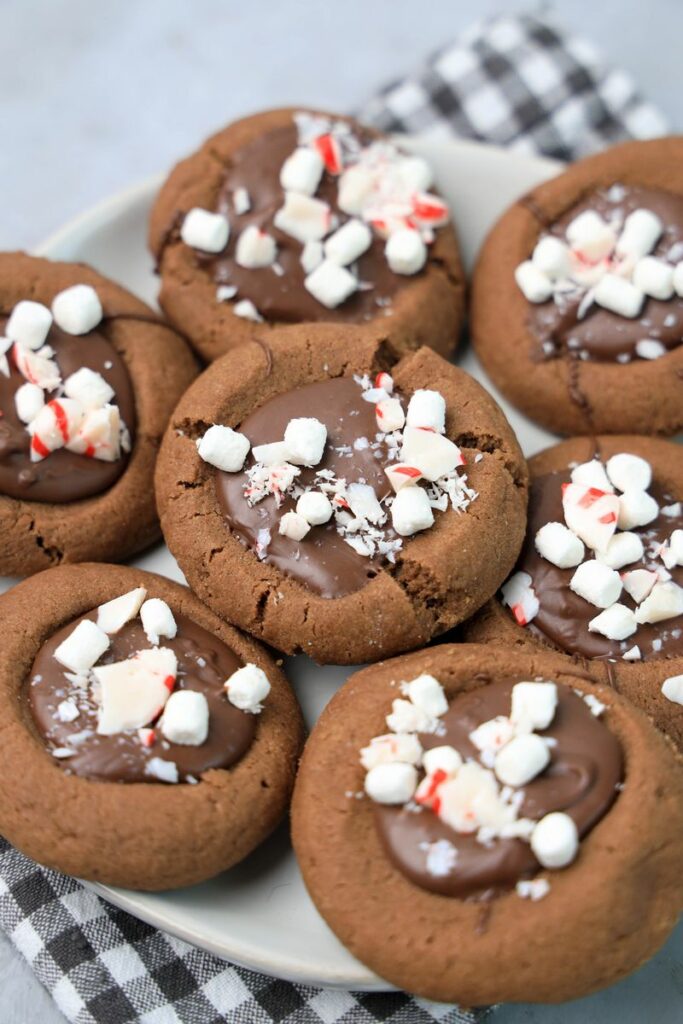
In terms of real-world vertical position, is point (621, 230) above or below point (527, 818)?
above

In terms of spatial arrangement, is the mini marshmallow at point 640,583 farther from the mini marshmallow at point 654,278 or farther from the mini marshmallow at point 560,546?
the mini marshmallow at point 654,278

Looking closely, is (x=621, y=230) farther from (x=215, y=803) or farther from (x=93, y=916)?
(x=93, y=916)

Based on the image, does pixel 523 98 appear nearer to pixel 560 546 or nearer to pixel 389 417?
pixel 389 417

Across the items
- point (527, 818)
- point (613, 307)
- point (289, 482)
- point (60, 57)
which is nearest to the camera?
point (527, 818)

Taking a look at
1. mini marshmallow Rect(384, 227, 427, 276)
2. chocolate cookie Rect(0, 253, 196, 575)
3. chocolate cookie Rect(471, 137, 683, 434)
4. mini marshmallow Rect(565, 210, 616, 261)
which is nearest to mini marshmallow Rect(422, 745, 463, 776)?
chocolate cookie Rect(0, 253, 196, 575)

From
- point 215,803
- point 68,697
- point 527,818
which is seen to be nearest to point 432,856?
point 527,818

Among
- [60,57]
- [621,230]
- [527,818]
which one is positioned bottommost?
[527,818]

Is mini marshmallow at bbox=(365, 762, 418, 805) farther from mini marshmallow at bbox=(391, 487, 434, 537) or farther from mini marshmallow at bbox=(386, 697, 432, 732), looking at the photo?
mini marshmallow at bbox=(391, 487, 434, 537)
